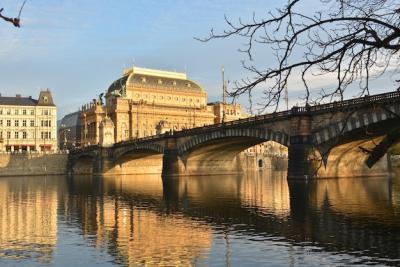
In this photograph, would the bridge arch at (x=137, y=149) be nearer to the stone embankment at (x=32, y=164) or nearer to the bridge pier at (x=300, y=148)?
the stone embankment at (x=32, y=164)

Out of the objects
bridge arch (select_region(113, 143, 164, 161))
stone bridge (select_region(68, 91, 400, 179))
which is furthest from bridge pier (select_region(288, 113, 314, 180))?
bridge arch (select_region(113, 143, 164, 161))

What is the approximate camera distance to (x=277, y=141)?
2931 inches

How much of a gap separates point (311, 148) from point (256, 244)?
45238mm

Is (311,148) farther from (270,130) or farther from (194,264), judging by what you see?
(194,264)

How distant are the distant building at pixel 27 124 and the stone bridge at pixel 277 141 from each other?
26.5 meters

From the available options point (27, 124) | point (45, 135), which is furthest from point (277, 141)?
point (27, 124)

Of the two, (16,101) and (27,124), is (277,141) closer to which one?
(27,124)

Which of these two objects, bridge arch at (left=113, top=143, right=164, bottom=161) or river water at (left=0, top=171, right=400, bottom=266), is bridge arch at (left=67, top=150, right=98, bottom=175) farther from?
river water at (left=0, top=171, right=400, bottom=266)

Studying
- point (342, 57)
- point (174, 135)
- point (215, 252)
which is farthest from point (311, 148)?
point (342, 57)

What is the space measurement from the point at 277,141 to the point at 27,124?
10227cm

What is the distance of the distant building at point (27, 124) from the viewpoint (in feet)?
509

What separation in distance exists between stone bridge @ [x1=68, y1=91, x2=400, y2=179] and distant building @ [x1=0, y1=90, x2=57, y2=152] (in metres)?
26.5

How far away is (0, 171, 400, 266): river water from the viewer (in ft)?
69.7

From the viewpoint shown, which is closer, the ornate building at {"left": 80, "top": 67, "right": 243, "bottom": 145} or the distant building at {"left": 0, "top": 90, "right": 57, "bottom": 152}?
the distant building at {"left": 0, "top": 90, "right": 57, "bottom": 152}
